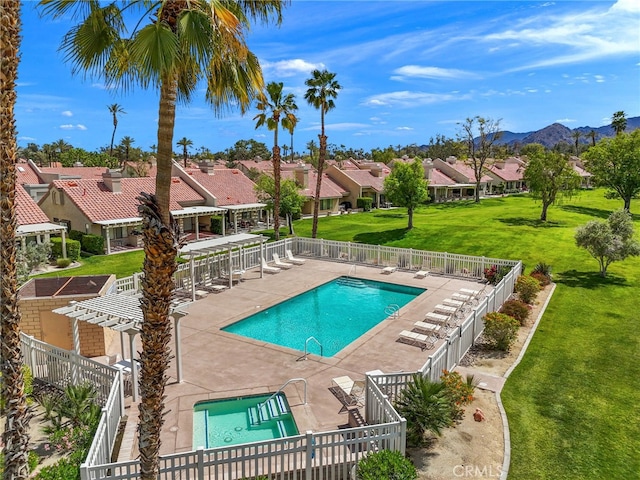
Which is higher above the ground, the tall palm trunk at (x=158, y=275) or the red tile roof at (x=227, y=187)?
the red tile roof at (x=227, y=187)

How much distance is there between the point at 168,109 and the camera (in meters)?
6.36

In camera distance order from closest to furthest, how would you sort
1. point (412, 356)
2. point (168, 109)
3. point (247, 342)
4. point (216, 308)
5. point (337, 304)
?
point (168, 109) < point (412, 356) < point (247, 342) < point (216, 308) < point (337, 304)

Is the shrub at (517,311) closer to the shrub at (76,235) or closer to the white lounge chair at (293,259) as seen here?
the white lounge chair at (293,259)

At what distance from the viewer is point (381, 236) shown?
1439 inches

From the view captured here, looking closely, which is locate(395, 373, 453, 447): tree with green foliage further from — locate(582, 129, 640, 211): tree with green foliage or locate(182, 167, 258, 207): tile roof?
locate(582, 129, 640, 211): tree with green foliage

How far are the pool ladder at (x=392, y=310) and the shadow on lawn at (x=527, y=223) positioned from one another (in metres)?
22.4

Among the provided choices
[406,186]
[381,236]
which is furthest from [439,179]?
[381,236]

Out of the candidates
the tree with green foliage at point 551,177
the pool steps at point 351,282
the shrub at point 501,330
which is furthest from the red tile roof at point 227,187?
the shrub at point 501,330

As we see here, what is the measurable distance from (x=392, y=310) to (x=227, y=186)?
30147 mm

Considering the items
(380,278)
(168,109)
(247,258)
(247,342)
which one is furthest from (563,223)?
(168,109)

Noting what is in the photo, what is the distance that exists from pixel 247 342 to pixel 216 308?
4146mm

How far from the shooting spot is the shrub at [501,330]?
14305mm

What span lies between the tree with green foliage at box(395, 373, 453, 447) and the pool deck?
1.76m

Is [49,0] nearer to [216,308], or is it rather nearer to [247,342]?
[247,342]
